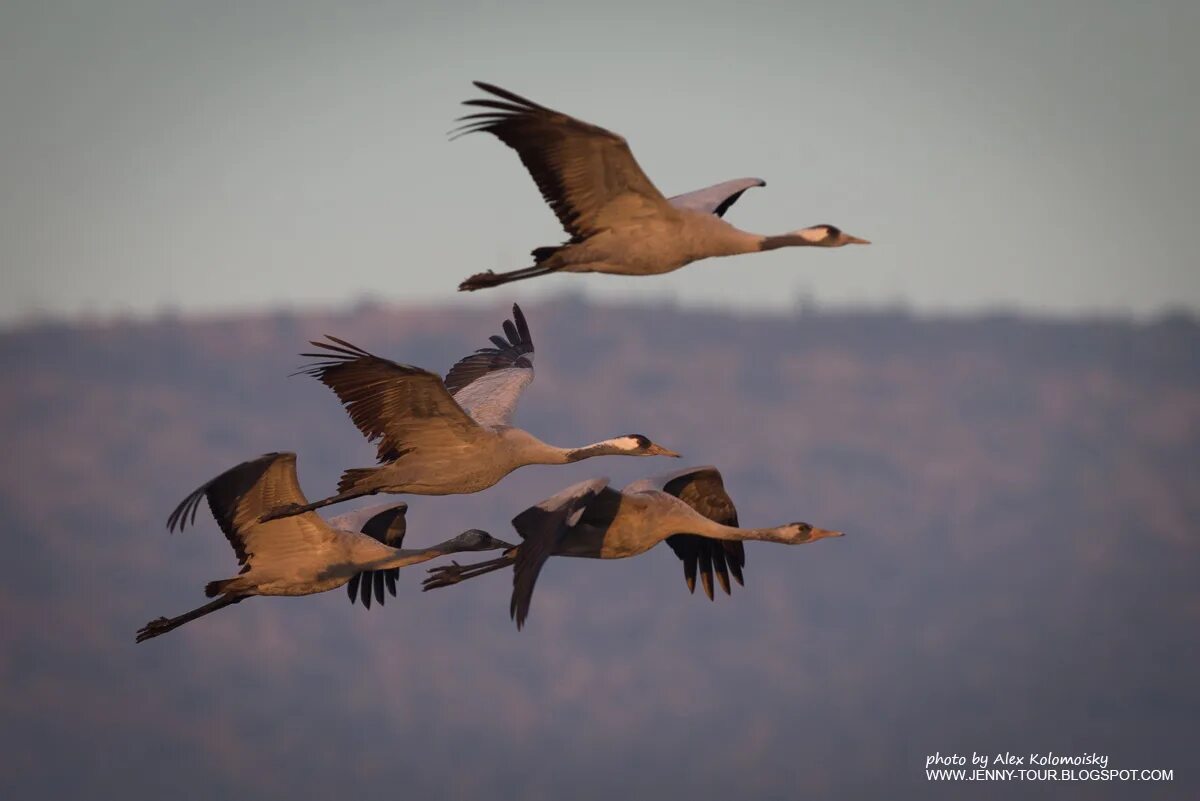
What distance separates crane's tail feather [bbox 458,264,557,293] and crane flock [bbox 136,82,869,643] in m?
0.02

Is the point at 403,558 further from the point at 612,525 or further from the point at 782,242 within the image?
the point at 782,242

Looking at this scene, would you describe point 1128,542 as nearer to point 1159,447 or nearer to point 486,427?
point 1159,447

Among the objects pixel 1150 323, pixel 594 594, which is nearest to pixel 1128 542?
pixel 1150 323

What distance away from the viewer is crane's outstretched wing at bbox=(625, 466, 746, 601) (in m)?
21.1

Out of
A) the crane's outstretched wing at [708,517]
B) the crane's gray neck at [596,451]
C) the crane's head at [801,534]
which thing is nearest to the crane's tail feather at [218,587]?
the crane's gray neck at [596,451]

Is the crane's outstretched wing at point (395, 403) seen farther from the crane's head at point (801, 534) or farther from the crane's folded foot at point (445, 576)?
the crane's head at point (801, 534)

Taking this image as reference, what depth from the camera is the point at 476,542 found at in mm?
20250

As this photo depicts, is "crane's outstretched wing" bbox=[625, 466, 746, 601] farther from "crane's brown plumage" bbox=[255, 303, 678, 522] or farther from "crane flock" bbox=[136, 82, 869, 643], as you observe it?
"crane's brown plumage" bbox=[255, 303, 678, 522]

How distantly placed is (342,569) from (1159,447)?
177 metres

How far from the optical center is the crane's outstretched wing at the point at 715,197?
63.6 ft

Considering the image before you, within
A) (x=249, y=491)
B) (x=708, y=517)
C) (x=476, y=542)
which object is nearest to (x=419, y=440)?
(x=249, y=491)

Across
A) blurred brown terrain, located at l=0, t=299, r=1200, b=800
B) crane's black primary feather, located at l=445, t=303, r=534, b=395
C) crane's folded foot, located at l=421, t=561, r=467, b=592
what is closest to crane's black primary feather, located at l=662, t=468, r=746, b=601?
crane's black primary feather, located at l=445, t=303, r=534, b=395

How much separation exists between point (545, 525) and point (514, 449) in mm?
761

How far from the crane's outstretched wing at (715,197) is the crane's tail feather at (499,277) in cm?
153
